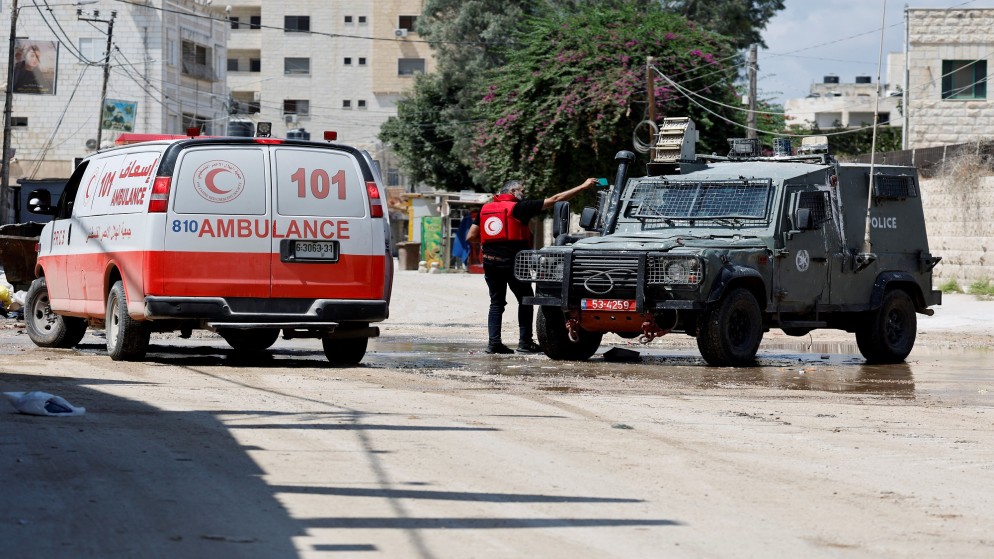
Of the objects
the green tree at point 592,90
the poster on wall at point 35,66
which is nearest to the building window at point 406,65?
the poster on wall at point 35,66

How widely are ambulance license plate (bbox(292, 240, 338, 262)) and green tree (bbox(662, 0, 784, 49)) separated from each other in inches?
1711

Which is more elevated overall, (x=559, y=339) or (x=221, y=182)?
(x=221, y=182)

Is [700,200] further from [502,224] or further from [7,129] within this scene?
[7,129]

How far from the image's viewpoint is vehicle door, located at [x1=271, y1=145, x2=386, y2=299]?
1316 centimetres

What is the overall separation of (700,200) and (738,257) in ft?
3.81

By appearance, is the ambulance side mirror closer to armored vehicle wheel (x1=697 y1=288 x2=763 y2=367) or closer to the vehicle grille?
the vehicle grille

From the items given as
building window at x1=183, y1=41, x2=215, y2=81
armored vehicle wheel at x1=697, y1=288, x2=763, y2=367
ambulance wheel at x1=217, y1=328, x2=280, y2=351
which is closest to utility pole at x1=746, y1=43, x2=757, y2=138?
ambulance wheel at x1=217, y1=328, x2=280, y2=351

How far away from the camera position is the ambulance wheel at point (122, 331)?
13336 millimetres

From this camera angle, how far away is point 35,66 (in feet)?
228

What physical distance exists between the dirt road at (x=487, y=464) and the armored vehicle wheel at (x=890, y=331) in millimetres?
2906

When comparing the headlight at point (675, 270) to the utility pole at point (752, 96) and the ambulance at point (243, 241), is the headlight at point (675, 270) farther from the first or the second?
the utility pole at point (752, 96)

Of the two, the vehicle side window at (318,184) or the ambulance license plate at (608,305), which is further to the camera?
the ambulance license plate at (608,305)

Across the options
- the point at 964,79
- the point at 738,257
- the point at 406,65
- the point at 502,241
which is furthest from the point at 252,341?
the point at 406,65

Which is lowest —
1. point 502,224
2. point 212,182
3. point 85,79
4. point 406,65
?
point 502,224
